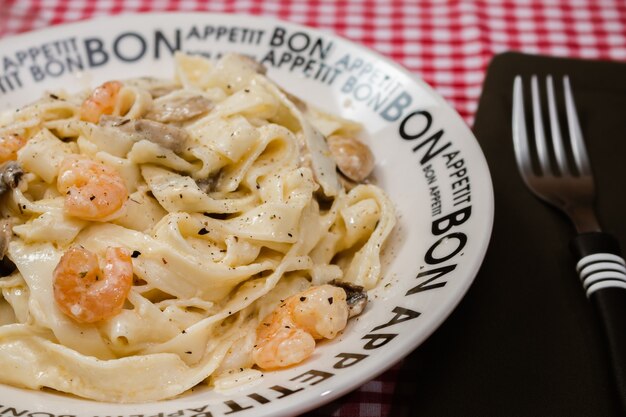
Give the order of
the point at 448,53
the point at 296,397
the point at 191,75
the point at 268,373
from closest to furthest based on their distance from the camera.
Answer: the point at 296,397 → the point at 268,373 → the point at 191,75 → the point at 448,53

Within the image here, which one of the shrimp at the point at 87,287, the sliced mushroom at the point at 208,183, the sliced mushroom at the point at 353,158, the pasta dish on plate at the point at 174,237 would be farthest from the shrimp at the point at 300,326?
the sliced mushroom at the point at 353,158

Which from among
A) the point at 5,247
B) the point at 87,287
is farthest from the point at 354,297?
the point at 5,247

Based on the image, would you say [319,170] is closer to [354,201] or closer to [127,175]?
[354,201]

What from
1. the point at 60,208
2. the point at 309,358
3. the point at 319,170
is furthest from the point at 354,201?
the point at 60,208

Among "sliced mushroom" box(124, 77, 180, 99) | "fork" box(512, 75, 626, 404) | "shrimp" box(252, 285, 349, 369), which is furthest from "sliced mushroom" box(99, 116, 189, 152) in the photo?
"fork" box(512, 75, 626, 404)

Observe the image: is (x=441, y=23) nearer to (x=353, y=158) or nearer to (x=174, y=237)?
(x=353, y=158)

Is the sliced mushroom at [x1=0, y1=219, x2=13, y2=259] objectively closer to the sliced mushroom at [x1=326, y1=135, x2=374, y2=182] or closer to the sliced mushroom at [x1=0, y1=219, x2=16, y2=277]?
the sliced mushroom at [x1=0, y1=219, x2=16, y2=277]

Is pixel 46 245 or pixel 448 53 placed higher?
pixel 448 53
